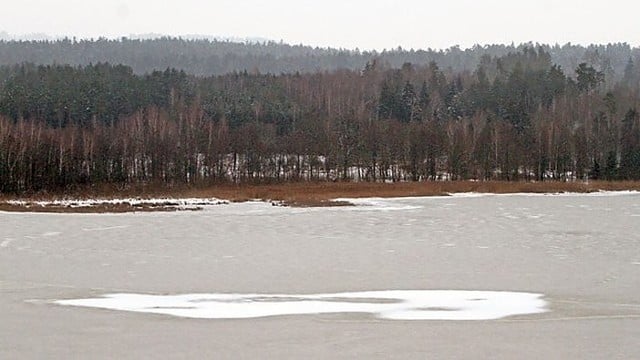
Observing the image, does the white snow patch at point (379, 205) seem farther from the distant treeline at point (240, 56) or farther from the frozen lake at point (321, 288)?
the distant treeline at point (240, 56)

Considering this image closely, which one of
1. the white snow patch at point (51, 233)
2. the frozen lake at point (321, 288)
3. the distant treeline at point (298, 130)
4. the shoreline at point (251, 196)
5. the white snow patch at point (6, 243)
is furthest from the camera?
the distant treeline at point (298, 130)

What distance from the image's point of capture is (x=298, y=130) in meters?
79.5

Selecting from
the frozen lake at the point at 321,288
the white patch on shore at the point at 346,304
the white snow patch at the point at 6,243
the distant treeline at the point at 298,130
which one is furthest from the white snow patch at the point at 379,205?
the distant treeline at the point at 298,130

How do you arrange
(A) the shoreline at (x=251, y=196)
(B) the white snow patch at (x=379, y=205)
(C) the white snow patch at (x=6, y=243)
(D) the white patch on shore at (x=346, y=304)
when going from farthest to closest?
(A) the shoreline at (x=251, y=196) → (B) the white snow patch at (x=379, y=205) → (C) the white snow patch at (x=6, y=243) → (D) the white patch on shore at (x=346, y=304)

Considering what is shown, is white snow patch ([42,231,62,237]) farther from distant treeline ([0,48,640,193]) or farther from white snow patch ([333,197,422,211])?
distant treeline ([0,48,640,193])

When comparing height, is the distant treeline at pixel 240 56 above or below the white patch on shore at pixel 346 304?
above

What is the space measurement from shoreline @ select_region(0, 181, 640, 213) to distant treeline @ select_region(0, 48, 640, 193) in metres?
11.7

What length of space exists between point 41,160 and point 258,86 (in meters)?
47.4

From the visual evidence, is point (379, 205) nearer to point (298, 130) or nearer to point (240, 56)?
point (298, 130)

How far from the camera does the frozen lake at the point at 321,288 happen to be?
839 cm

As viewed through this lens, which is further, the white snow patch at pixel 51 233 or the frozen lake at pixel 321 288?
the white snow patch at pixel 51 233

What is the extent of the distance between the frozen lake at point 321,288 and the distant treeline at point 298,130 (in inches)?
1388

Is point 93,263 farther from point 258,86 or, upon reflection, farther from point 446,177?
point 258,86

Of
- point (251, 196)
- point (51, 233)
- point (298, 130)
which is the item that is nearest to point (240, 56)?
point (298, 130)
